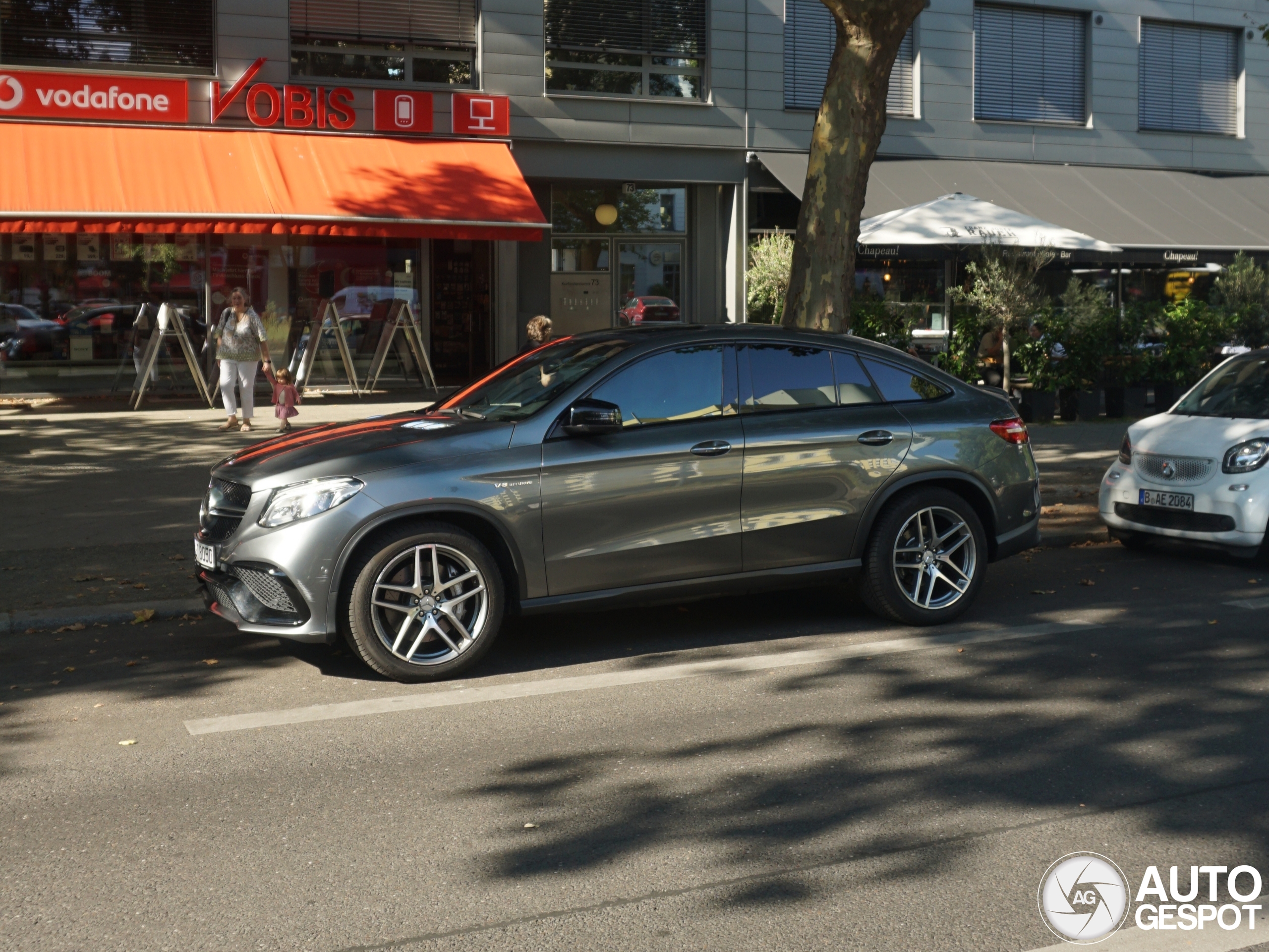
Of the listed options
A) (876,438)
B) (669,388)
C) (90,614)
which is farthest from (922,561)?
(90,614)

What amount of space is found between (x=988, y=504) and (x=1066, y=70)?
20867mm

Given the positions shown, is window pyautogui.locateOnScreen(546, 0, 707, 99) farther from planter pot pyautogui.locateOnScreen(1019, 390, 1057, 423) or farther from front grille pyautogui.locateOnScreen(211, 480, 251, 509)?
front grille pyautogui.locateOnScreen(211, 480, 251, 509)

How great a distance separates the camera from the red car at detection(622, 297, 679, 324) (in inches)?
887

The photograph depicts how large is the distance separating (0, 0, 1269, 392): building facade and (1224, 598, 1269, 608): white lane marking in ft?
42.3

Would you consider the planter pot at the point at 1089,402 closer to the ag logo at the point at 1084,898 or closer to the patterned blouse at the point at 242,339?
the patterned blouse at the point at 242,339

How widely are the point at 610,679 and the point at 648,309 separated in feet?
54.7

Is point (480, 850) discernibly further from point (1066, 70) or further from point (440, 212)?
point (1066, 70)

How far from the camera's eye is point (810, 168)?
11672mm

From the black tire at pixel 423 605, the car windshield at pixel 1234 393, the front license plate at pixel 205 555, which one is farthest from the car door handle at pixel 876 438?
the car windshield at pixel 1234 393

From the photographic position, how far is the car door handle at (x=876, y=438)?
7.12 m

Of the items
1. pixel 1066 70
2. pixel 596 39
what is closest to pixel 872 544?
pixel 596 39

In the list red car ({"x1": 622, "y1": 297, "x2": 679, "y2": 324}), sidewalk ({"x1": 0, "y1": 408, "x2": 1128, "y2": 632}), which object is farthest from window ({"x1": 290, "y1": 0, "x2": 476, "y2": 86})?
sidewalk ({"x1": 0, "y1": 408, "x2": 1128, "y2": 632})

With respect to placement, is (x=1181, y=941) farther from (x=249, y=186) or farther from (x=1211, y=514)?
(x=249, y=186)

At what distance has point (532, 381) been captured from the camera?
7.14 meters
